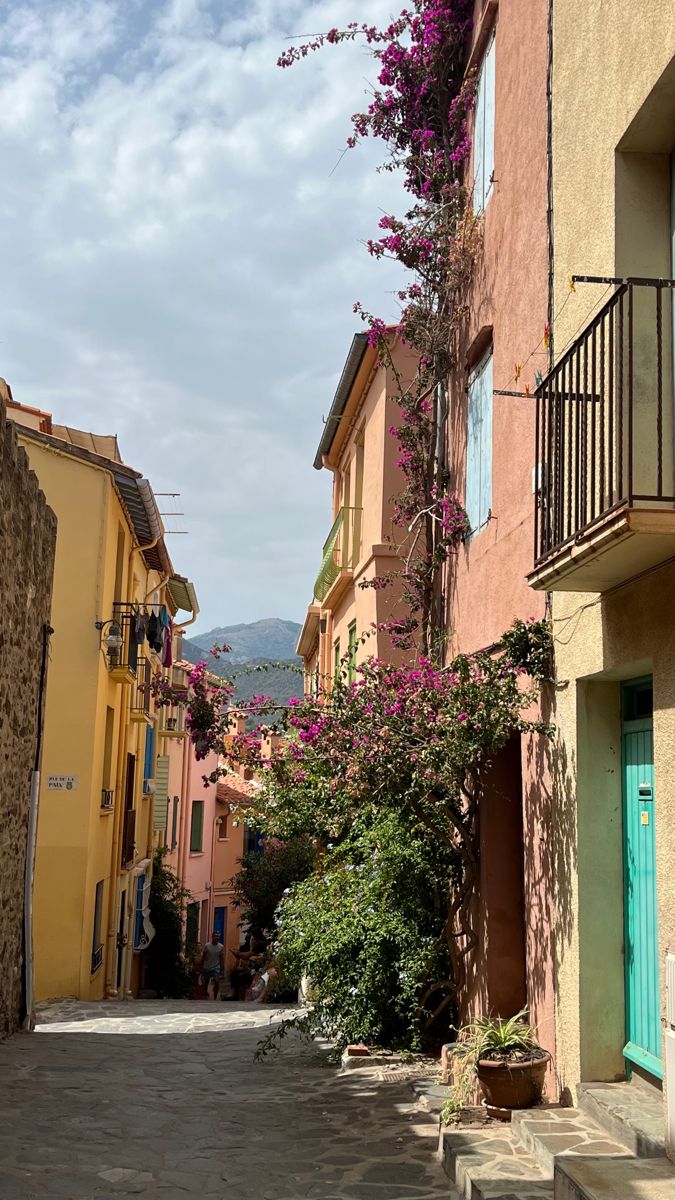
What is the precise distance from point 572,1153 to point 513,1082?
41.1 inches

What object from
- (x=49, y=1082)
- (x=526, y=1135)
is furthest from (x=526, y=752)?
(x=49, y=1082)

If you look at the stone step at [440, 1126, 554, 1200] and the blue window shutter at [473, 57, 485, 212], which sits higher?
the blue window shutter at [473, 57, 485, 212]

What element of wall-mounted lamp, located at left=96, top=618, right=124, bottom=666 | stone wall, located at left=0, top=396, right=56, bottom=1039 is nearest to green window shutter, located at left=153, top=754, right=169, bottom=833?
wall-mounted lamp, located at left=96, top=618, right=124, bottom=666

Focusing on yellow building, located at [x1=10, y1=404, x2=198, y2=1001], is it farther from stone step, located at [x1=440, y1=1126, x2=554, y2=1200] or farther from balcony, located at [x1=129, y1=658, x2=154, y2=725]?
stone step, located at [x1=440, y1=1126, x2=554, y2=1200]

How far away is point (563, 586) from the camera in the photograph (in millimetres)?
5781

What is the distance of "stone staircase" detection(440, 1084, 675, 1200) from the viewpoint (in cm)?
418

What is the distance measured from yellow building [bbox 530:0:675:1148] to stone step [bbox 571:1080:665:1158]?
10 cm

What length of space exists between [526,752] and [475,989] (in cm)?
223

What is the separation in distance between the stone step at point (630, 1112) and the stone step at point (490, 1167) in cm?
43

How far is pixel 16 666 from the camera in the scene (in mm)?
9945

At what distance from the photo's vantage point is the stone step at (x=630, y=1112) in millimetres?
4961

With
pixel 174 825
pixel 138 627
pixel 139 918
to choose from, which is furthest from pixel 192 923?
pixel 138 627

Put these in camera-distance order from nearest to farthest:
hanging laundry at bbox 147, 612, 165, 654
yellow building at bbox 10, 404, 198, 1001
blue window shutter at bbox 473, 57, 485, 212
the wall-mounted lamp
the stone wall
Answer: the stone wall
blue window shutter at bbox 473, 57, 485, 212
yellow building at bbox 10, 404, 198, 1001
the wall-mounted lamp
hanging laundry at bbox 147, 612, 165, 654

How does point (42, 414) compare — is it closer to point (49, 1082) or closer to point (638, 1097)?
point (49, 1082)
